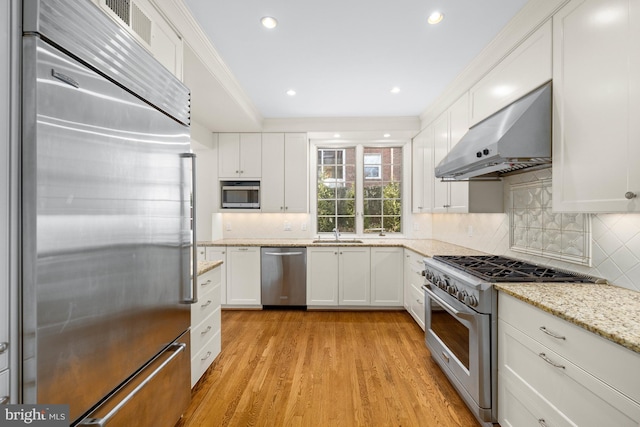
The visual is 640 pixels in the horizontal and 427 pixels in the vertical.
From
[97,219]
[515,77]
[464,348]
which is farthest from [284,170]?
[97,219]

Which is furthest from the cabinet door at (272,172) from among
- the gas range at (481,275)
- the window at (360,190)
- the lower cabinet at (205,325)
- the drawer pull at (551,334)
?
the drawer pull at (551,334)

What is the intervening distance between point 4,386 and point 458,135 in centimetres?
321

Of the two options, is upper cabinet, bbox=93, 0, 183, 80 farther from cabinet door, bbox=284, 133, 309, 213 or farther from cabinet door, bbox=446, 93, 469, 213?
cabinet door, bbox=446, 93, 469, 213

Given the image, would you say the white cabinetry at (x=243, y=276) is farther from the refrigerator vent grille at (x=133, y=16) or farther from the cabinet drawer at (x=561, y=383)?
the cabinet drawer at (x=561, y=383)

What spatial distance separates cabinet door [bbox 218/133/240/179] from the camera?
4.11 metres

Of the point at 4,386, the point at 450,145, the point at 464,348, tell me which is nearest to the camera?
the point at 4,386

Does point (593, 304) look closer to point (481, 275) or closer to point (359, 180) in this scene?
point (481, 275)

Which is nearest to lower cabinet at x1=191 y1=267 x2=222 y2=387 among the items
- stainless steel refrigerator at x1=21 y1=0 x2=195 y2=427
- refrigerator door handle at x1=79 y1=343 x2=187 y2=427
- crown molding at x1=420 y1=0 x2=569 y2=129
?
refrigerator door handle at x1=79 y1=343 x2=187 y2=427

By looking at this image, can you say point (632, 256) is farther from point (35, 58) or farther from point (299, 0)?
point (35, 58)

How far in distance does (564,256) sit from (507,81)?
1.29 m

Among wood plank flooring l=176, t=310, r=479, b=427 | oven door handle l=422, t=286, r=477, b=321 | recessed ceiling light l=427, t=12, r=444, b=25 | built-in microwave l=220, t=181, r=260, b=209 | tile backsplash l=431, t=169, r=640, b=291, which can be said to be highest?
recessed ceiling light l=427, t=12, r=444, b=25

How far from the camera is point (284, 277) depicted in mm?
3799

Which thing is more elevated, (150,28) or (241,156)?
(150,28)

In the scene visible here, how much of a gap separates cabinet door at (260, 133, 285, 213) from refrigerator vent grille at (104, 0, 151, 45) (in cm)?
257
